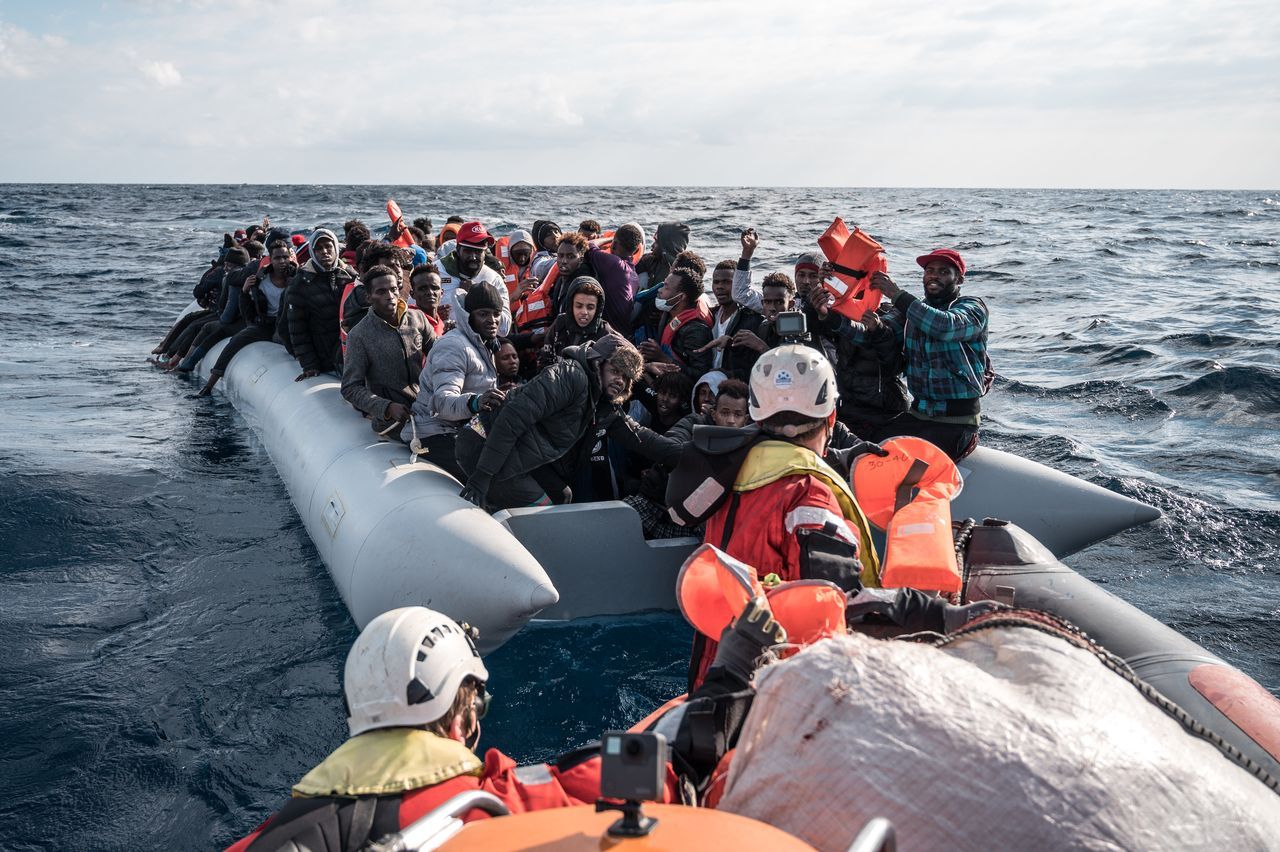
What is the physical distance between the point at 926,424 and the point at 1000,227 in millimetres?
32439

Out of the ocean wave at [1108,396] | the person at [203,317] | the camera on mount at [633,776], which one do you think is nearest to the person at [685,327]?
the camera on mount at [633,776]

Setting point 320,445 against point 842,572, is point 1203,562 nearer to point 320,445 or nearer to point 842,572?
point 842,572

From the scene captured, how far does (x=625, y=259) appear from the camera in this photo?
7207 millimetres

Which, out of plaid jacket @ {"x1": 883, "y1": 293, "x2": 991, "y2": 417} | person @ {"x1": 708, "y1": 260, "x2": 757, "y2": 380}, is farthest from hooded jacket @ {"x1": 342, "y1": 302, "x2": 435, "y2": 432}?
plaid jacket @ {"x1": 883, "y1": 293, "x2": 991, "y2": 417}

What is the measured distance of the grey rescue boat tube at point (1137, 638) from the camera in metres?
2.74

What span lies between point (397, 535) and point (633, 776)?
10.2 feet

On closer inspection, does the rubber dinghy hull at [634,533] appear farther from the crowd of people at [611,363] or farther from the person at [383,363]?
the person at [383,363]

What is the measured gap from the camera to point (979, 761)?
1.50m

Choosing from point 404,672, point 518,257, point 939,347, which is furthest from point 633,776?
point 518,257

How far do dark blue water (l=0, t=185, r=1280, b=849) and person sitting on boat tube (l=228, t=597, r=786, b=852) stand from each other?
A: 184 centimetres

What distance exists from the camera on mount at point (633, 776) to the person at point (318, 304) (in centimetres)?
558

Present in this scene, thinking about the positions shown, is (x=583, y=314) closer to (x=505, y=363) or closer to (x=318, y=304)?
(x=505, y=363)

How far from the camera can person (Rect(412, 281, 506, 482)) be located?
484 centimetres

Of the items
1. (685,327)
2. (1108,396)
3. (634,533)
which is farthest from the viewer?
(1108,396)
